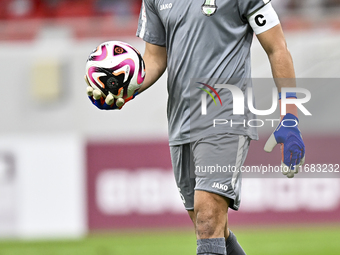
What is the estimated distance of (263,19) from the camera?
11.3 feet

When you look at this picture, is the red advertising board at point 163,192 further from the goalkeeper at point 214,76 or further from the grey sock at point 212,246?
the grey sock at point 212,246

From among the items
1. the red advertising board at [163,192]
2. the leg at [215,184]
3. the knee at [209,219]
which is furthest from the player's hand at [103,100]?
the red advertising board at [163,192]

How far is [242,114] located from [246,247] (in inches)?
142

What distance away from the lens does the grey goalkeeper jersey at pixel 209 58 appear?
350cm

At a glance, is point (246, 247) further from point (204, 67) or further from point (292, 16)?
point (204, 67)

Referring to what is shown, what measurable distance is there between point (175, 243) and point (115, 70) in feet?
13.4

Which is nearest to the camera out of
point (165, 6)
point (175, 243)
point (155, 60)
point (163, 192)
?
point (165, 6)

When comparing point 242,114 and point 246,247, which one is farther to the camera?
point 246,247

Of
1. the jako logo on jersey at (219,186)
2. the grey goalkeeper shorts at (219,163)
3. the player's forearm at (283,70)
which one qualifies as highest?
the player's forearm at (283,70)

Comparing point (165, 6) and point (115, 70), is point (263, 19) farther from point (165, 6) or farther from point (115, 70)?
point (115, 70)

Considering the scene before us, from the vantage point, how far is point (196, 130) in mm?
3557

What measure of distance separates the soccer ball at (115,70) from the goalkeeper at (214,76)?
0.37 feet

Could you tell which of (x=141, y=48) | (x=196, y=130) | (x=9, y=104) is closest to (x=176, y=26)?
(x=196, y=130)

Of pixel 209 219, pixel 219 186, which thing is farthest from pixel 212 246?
pixel 219 186
